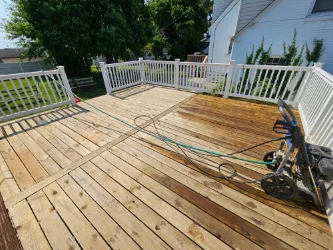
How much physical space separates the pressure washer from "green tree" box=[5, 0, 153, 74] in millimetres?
8755

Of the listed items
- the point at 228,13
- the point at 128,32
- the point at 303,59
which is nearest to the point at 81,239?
the point at 303,59

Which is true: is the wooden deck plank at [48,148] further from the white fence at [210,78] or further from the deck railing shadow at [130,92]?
the white fence at [210,78]

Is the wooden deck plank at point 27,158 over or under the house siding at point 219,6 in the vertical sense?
under

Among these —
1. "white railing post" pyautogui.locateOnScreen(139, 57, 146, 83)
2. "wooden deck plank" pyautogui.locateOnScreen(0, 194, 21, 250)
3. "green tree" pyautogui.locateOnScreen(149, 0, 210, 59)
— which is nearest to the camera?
"wooden deck plank" pyautogui.locateOnScreen(0, 194, 21, 250)

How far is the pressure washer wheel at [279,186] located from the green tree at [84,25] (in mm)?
8867

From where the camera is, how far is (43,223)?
4.37 feet

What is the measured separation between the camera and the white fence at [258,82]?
2.10 metres

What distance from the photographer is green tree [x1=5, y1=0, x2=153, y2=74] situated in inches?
275

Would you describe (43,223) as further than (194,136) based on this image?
No

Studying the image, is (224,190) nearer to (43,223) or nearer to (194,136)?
(194,136)

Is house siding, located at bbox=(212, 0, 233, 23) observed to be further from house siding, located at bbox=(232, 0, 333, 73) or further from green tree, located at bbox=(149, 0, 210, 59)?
green tree, located at bbox=(149, 0, 210, 59)

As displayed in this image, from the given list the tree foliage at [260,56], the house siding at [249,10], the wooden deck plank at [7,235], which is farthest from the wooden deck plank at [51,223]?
the house siding at [249,10]

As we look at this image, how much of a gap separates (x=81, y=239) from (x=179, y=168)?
3.77ft

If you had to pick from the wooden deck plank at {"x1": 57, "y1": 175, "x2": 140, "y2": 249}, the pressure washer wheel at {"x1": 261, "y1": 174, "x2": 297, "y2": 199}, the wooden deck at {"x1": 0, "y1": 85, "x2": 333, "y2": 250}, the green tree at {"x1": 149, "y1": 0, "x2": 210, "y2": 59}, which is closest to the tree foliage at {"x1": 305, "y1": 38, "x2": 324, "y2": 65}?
the wooden deck at {"x1": 0, "y1": 85, "x2": 333, "y2": 250}
